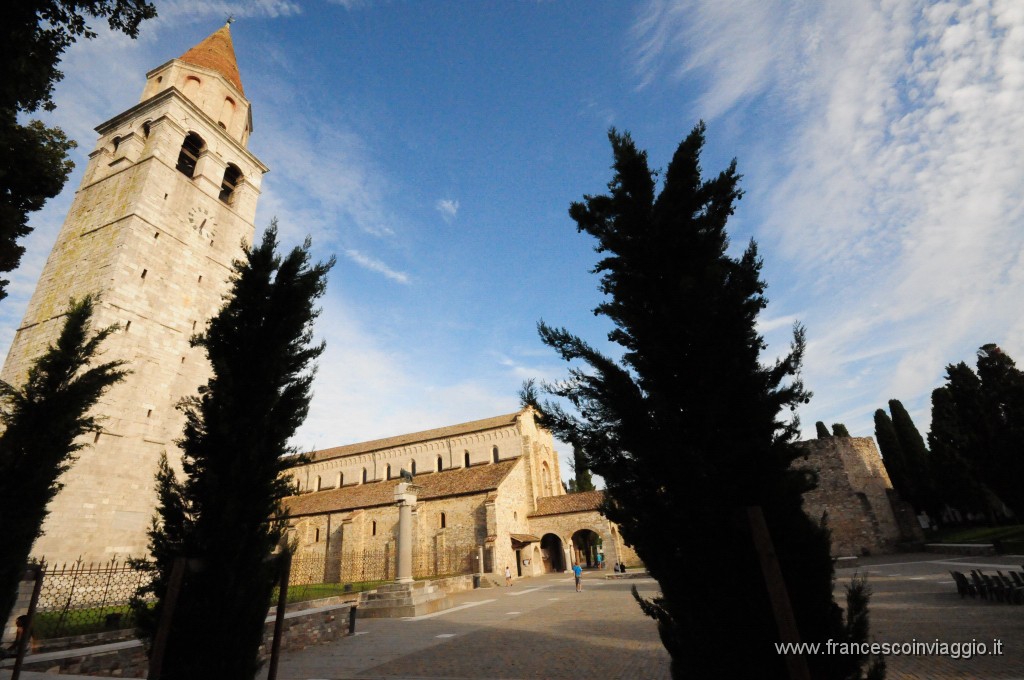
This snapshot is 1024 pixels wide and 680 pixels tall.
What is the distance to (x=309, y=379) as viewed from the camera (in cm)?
643

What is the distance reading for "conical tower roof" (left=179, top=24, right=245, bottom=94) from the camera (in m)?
26.5

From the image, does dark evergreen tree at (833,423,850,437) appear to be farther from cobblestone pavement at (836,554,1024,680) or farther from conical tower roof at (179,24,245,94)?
conical tower roof at (179,24,245,94)

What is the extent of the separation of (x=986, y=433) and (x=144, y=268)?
42297 millimetres

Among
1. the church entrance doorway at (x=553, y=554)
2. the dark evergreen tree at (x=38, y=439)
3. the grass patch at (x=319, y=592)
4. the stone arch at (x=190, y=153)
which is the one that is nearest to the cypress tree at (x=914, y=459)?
the church entrance doorway at (x=553, y=554)

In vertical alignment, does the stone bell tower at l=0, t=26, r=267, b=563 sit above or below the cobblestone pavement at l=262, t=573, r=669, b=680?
above

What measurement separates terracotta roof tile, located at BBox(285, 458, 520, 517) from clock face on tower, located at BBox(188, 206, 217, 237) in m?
16.5

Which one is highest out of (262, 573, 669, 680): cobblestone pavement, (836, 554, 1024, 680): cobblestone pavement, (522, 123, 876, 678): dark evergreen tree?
(522, 123, 876, 678): dark evergreen tree

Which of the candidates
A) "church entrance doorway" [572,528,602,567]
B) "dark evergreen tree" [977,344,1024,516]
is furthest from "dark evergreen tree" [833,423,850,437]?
"church entrance doorway" [572,528,602,567]

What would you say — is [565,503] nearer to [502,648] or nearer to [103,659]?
[502,648]

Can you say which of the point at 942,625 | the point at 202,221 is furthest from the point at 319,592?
the point at 942,625

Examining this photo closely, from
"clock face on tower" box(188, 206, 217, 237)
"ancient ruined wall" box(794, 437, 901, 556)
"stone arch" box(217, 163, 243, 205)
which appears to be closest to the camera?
"clock face on tower" box(188, 206, 217, 237)

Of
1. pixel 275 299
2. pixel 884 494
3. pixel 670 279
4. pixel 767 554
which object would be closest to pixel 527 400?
pixel 670 279

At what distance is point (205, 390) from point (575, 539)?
31.0 m

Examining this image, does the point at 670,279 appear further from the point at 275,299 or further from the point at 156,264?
the point at 156,264
